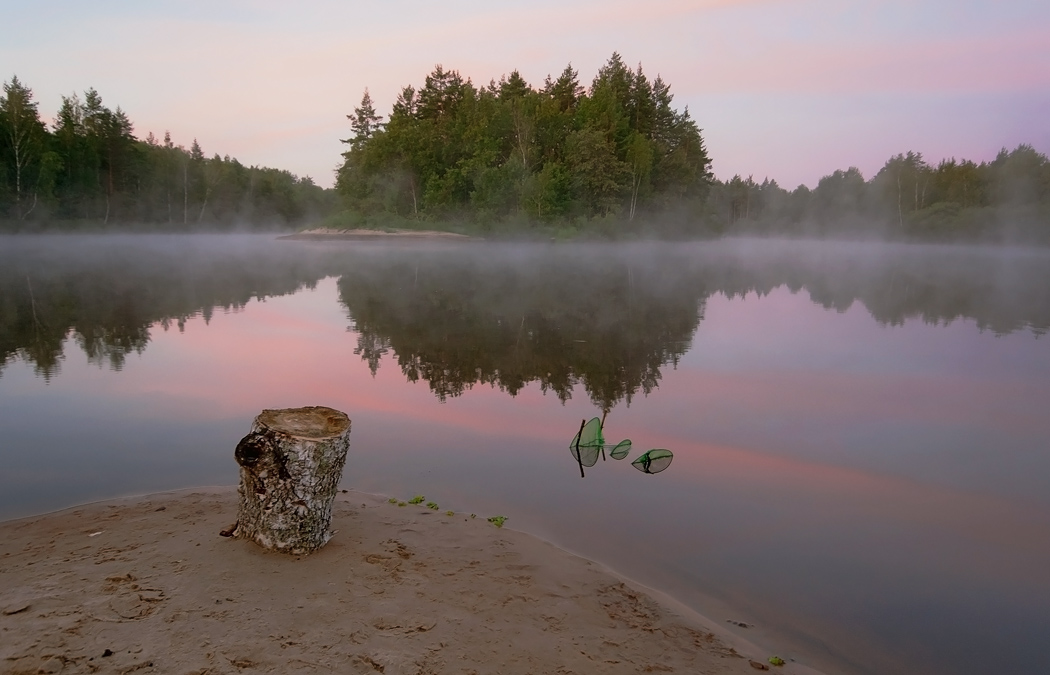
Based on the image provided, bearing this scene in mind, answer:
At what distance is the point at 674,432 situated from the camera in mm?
8617

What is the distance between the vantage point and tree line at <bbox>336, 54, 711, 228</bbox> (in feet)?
211

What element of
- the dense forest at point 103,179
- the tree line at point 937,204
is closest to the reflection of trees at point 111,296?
the dense forest at point 103,179

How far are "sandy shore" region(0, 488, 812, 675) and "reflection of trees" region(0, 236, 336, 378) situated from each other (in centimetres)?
801

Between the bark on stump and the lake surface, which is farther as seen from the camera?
the lake surface

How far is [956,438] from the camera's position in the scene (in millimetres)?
8703

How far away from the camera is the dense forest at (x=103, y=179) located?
2522 inches

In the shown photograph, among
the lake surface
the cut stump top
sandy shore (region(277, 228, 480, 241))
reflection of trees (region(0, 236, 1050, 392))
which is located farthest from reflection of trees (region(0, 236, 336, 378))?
sandy shore (region(277, 228, 480, 241))

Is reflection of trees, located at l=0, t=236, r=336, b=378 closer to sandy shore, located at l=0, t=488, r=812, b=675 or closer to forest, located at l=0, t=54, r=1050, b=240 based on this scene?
sandy shore, located at l=0, t=488, r=812, b=675

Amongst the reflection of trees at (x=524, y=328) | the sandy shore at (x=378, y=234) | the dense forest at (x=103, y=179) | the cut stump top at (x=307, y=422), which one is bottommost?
the reflection of trees at (x=524, y=328)

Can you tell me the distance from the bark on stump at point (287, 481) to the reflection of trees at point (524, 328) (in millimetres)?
5094

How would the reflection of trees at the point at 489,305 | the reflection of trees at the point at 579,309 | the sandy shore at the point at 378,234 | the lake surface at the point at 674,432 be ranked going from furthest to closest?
the sandy shore at the point at 378,234, the reflection of trees at the point at 489,305, the reflection of trees at the point at 579,309, the lake surface at the point at 674,432

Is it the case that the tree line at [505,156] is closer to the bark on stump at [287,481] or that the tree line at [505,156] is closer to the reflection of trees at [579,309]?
the reflection of trees at [579,309]

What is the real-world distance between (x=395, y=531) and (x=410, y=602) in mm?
1168

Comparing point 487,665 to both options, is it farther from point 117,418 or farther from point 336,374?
point 336,374
